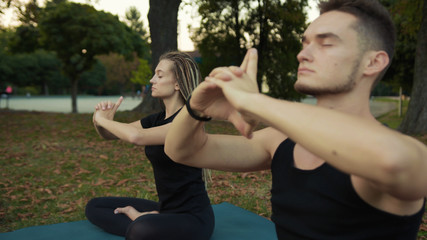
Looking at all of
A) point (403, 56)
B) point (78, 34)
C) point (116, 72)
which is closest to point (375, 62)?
point (78, 34)

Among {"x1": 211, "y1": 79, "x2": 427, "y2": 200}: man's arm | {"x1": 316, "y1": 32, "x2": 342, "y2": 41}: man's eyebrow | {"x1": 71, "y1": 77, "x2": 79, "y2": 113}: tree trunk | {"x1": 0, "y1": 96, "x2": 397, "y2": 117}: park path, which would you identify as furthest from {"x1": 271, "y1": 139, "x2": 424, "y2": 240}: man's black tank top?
{"x1": 0, "y1": 96, "x2": 397, "y2": 117}: park path

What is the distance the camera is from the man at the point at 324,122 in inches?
47.1

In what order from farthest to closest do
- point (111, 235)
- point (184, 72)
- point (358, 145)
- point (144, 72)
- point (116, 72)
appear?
point (116, 72)
point (144, 72)
point (111, 235)
point (184, 72)
point (358, 145)

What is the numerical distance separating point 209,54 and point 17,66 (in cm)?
3385

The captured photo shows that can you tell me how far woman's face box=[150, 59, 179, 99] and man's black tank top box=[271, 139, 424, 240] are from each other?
2.10 metres

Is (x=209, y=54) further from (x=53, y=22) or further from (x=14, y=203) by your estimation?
(x=14, y=203)

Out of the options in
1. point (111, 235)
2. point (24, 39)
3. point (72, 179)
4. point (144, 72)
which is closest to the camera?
point (111, 235)

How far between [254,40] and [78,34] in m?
9.64

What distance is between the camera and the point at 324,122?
3.78 feet

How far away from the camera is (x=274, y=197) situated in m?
1.77

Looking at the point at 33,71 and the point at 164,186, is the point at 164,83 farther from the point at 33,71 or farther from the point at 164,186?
the point at 33,71

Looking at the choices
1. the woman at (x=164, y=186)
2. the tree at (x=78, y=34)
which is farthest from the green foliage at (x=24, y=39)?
the woman at (x=164, y=186)

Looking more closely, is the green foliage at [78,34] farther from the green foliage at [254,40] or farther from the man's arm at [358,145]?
the man's arm at [358,145]

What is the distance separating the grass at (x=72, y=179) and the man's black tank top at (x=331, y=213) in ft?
11.6
